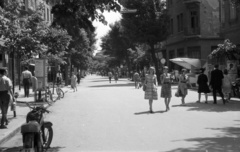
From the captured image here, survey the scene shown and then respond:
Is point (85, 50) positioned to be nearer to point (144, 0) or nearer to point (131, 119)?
point (144, 0)

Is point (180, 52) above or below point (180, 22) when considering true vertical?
below

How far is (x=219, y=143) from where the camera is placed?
7.68 m

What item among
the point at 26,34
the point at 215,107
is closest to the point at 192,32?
the point at 26,34

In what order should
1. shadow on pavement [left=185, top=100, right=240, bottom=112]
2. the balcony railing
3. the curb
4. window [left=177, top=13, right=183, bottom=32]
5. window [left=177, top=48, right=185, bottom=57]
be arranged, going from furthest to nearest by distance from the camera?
window [left=177, top=13, right=183, bottom=32]
window [left=177, top=48, right=185, bottom=57]
the balcony railing
shadow on pavement [left=185, top=100, right=240, bottom=112]
the curb

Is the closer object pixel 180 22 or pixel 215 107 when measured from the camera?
pixel 215 107

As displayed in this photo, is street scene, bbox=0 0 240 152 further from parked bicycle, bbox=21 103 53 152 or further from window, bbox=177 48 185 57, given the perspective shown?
window, bbox=177 48 185 57

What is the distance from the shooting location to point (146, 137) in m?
8.39

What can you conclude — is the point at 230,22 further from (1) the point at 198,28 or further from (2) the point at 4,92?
(2) the point at 4,92

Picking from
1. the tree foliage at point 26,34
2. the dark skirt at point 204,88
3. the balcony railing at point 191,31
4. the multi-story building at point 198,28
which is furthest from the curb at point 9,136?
the balcony railing at point 191,31

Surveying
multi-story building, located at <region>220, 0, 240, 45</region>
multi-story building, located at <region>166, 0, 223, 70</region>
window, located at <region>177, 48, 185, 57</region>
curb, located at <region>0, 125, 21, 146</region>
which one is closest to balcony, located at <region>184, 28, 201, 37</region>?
multi-story building, located at <region>166, 0, 223, 70</region>

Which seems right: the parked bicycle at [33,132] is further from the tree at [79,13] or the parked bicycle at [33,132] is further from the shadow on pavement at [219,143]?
the shadow on pavement at [219,143]

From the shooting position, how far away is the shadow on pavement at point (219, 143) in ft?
23.1

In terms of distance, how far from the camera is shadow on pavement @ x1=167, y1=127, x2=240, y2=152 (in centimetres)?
704

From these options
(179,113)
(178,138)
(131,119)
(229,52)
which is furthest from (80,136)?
(229,52)
